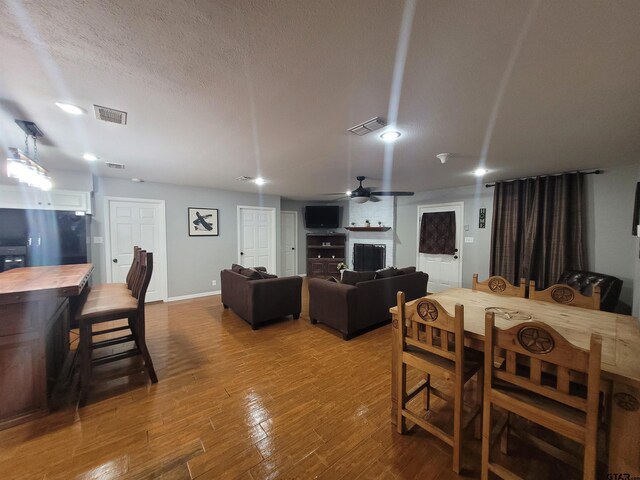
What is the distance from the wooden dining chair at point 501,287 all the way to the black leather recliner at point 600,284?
136cm

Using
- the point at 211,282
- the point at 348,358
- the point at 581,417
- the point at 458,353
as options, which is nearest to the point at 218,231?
the point at 211,282

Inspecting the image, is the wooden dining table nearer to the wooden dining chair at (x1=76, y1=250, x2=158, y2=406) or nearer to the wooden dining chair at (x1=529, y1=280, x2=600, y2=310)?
the wooden dining chair at (x1=529, y1=280, x2=600, y2=310)

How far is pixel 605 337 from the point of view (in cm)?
142

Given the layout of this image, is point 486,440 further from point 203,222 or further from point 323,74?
point 203,222

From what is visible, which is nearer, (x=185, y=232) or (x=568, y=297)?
(x=568, y=297)

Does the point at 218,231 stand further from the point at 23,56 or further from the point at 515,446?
the point at 515,446

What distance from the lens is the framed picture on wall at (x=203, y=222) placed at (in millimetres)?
5270

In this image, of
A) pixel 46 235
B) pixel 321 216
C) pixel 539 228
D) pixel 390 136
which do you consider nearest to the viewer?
pixel 390 136

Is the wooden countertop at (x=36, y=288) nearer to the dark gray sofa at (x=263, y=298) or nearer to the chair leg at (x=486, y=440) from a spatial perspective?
the dark gray sofa at (x=263, y=298)

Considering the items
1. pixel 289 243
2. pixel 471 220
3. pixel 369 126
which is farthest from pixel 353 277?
pixel 289 243

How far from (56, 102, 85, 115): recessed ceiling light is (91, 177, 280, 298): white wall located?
9.95 ft

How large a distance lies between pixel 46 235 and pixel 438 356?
533cm

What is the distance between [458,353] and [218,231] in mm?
5262

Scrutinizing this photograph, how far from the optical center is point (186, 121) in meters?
2.12
